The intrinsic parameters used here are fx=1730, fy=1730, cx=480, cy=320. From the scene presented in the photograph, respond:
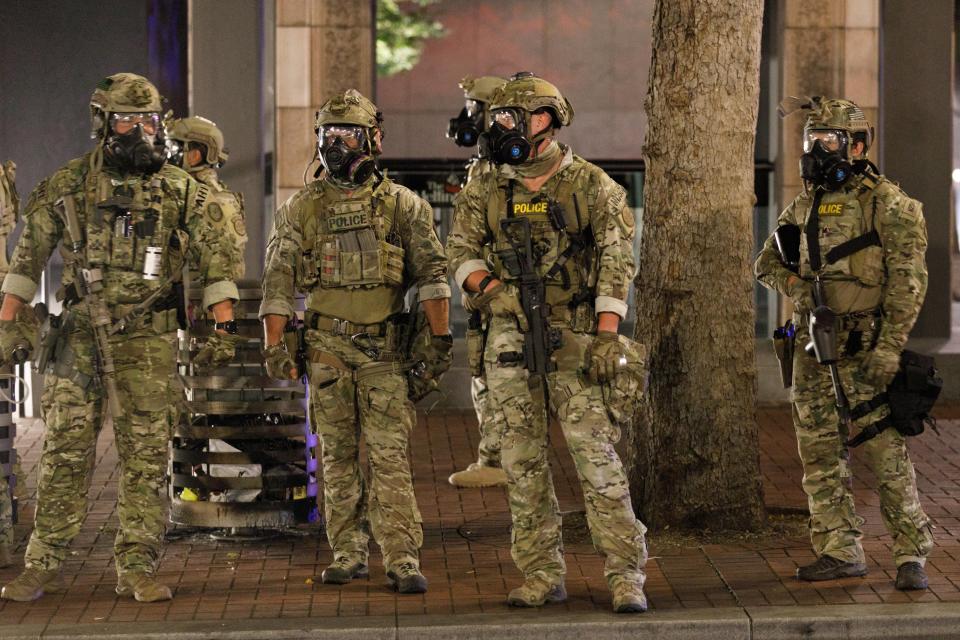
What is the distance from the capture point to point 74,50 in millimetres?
14008

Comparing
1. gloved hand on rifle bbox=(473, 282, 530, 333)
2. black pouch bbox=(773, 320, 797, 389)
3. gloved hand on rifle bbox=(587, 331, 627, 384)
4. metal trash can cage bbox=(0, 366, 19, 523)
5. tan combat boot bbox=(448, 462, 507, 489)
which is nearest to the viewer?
gloved hand on rifle bbox=(587, 331, 627, 384)

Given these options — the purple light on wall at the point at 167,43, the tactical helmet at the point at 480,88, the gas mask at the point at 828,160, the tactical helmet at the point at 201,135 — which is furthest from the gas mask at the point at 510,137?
the purple light on wall at the point at 167,43

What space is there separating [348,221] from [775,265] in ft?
6.56

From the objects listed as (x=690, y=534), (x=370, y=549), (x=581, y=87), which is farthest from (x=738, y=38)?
(x=581, y=87)

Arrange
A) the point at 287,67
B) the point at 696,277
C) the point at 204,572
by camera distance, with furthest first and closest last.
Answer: the point at 287,67 → the point at 696,277 → the point at 204,572

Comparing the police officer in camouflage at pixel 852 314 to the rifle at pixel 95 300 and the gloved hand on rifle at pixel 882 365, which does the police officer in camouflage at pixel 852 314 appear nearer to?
the gloved hand on rifle at pixel 882 365

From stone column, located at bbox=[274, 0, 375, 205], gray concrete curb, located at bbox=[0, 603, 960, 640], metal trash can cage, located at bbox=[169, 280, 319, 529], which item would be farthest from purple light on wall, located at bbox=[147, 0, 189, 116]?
gray concrete curb, located at bbox=[0, 603, 960, 640]

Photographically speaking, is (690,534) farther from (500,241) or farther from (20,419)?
(20,419)

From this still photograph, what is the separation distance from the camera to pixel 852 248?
7.62 meters

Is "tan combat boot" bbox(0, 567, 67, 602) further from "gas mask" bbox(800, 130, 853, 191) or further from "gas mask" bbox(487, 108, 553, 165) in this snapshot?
"gas mask" bbox(800, 130, 853, 191)

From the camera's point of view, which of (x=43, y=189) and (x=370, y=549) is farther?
(x=370, y=549)

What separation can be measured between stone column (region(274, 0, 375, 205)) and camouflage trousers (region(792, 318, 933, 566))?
6855 mm

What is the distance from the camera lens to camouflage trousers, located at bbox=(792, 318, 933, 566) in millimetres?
7582

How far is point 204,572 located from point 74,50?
713cm
